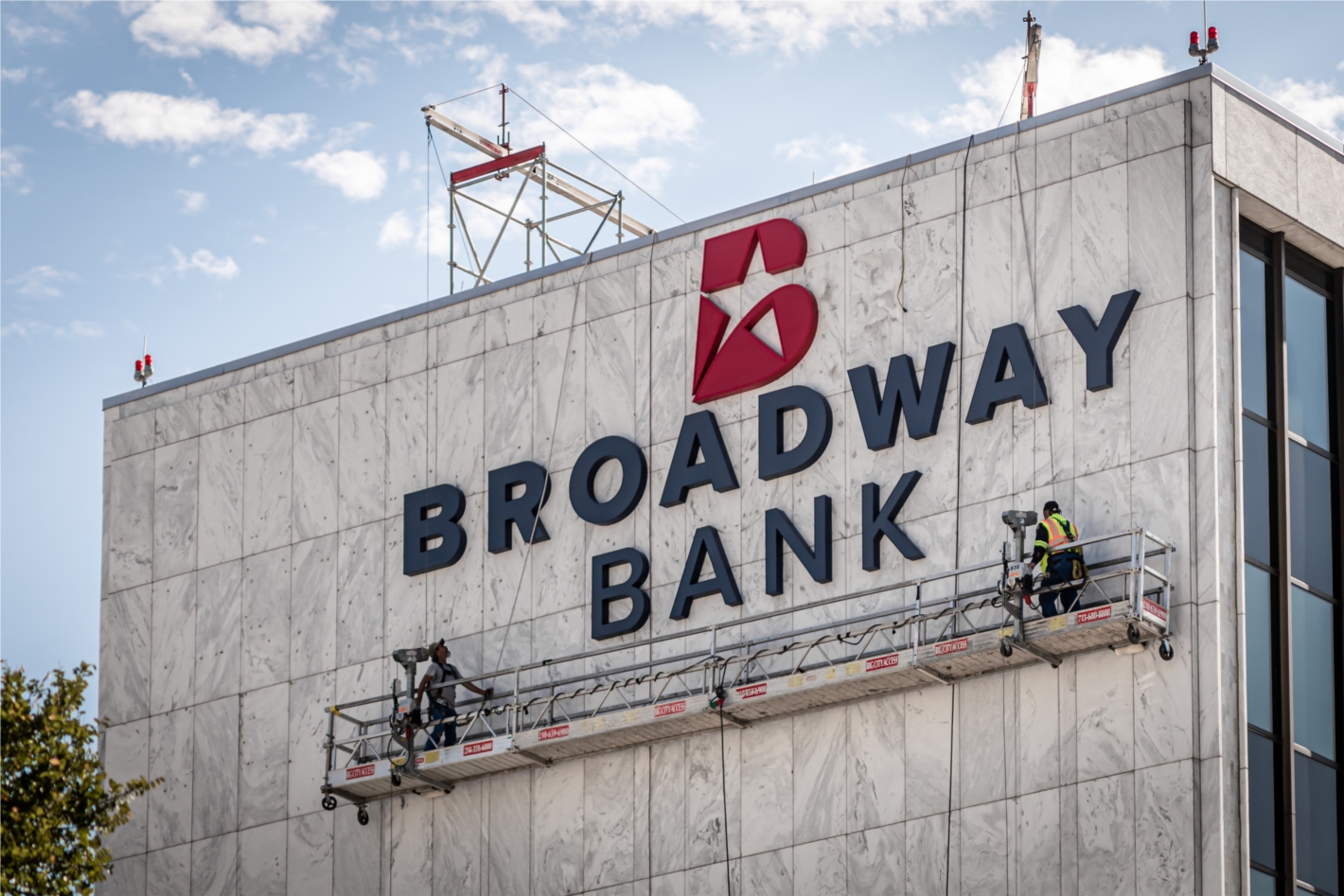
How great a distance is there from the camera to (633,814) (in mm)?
41344

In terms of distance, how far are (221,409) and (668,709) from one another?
13.5 meters

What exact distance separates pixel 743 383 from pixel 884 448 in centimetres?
315

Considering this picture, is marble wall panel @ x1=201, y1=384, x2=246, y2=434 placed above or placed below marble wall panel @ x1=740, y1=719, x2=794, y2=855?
above

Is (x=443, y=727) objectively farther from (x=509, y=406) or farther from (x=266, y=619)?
(x=509, y=406)

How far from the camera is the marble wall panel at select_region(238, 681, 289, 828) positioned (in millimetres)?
45750

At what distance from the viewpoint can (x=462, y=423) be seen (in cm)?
4556

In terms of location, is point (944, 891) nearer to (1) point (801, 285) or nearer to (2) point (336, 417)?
(1) point (801, 285)

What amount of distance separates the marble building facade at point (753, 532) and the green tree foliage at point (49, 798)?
914cm

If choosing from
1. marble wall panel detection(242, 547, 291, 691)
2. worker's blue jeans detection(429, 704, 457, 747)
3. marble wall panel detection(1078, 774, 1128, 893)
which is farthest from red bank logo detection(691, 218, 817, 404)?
marble wall panel detection(242, 547, 291, 691)

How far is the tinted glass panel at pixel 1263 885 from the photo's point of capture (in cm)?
3557

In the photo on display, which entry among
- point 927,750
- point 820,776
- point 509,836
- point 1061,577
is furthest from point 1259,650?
point 509,836

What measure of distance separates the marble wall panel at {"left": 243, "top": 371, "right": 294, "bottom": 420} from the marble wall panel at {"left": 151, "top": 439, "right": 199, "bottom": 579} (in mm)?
1572

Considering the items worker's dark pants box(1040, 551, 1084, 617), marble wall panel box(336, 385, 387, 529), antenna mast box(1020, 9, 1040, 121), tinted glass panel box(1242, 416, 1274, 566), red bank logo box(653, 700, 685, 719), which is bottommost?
red bank logo box(653, 700, 685, 719)

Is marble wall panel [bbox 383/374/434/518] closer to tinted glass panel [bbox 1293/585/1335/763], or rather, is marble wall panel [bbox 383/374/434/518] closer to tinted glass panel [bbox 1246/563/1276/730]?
tinted glass panel [bbox 1246/563/1276/730]
